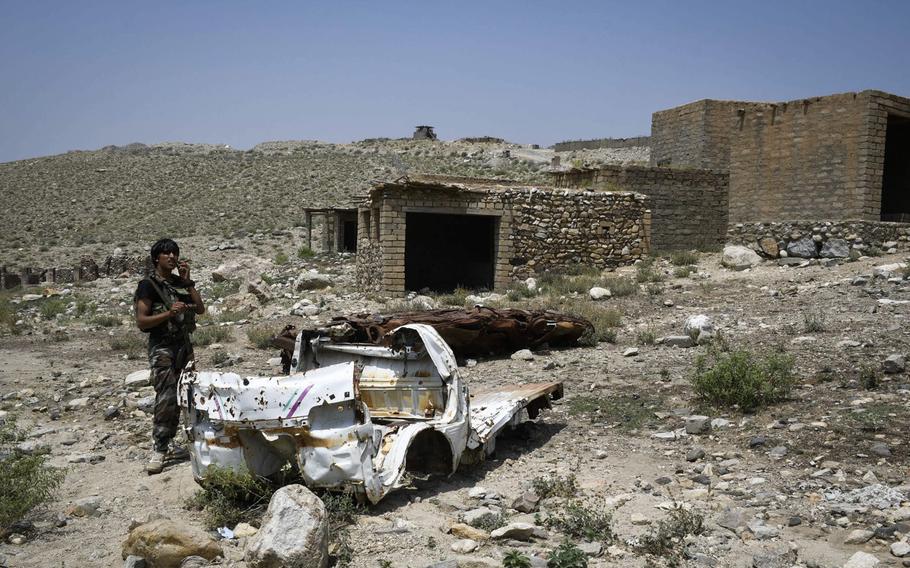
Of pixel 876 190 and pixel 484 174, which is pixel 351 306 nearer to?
pixel 876 190

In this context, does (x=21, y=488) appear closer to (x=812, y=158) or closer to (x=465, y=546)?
(x=465, y=546)

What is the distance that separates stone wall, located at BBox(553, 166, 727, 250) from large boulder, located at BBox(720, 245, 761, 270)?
2.59 meters

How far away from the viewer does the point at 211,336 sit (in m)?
11.9

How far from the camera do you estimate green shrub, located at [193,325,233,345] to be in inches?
461

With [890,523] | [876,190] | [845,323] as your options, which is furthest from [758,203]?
[890,523]

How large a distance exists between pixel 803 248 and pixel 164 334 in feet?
46.0

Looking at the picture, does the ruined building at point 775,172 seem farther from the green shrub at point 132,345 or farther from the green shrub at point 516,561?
the green shrub at point 516,561

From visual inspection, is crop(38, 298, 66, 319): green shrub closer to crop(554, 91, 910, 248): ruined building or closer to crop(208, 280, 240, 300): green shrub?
crop(208, 280, 240, 300): green shrub

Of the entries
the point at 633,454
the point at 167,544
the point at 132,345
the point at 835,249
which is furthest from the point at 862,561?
the point at 835,249

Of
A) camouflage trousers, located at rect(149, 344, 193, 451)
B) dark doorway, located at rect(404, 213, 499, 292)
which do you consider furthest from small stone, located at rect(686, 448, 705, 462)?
dark doorway, located at rect(404, 213, 499, 292)

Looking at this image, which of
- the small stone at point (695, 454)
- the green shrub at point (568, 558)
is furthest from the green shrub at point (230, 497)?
the small stone at point (695, 454)

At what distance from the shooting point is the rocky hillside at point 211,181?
126ft

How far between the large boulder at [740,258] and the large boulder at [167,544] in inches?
562

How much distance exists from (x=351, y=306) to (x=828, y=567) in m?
12.1
